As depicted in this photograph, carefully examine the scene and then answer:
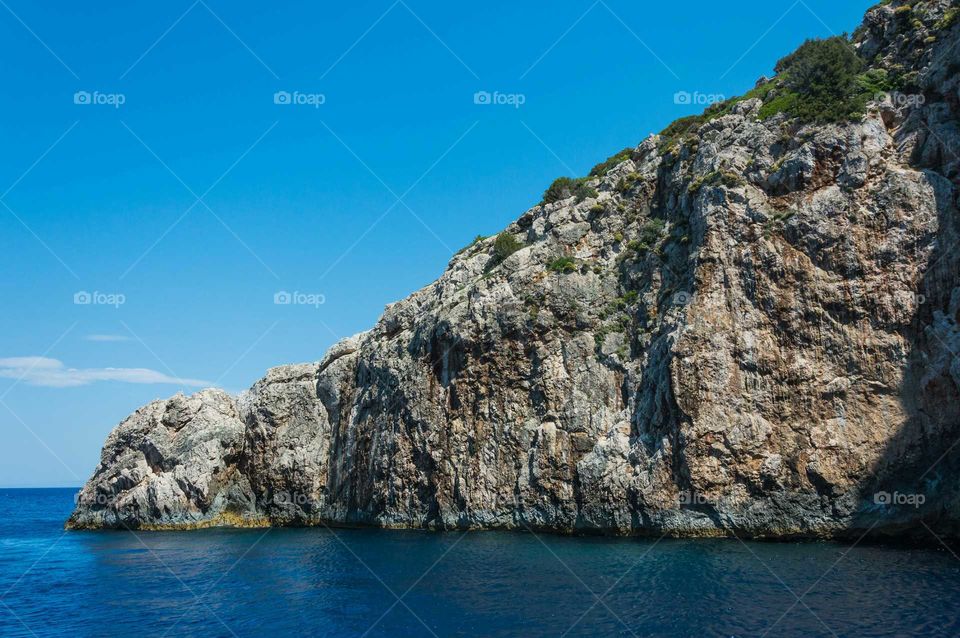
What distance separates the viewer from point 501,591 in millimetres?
32281

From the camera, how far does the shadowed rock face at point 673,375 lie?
40.9 metres

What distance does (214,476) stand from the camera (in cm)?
6806

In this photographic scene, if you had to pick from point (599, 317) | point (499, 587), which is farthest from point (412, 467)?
point (499, 587)

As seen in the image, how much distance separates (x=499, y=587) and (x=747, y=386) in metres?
22.1

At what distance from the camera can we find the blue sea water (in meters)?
26.0
